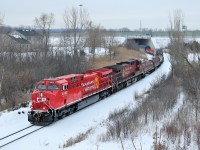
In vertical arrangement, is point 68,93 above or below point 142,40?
below

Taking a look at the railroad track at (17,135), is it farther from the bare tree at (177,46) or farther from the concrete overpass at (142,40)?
the concrete overpass at (142,40)

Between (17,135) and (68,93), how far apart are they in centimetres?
476

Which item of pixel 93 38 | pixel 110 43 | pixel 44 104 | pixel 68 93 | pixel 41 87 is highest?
pixel 93 38

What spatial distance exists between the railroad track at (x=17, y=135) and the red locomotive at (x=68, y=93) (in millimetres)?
638

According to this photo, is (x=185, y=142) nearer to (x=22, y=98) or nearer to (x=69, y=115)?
(x=69, y=115)

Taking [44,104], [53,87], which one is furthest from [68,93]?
[44,104]

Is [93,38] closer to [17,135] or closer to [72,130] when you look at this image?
[72,130]

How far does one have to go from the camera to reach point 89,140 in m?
14.7

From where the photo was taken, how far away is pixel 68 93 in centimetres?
2023

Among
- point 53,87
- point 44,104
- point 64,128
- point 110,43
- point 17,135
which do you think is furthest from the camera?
point 110,43

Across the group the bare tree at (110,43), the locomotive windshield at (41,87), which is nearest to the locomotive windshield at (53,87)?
the locomotive windshield at (41,87)

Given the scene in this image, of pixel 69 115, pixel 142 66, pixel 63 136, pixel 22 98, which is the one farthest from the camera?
pixel 142 66

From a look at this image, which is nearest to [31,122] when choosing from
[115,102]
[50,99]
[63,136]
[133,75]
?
[50,99]

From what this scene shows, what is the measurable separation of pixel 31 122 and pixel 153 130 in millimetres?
7791
